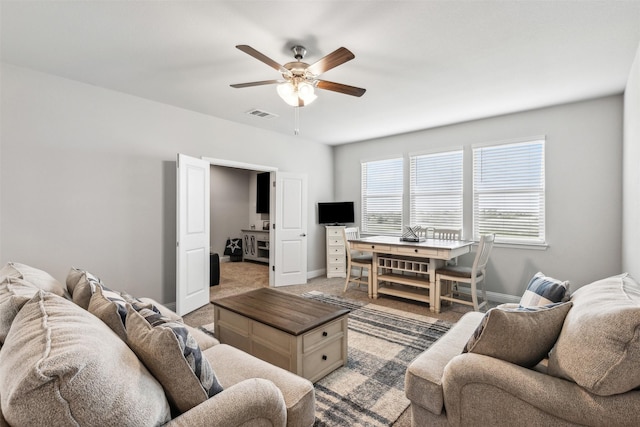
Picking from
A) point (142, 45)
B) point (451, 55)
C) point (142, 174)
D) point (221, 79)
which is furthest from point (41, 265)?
point (451, 55)

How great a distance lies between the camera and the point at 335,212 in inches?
242

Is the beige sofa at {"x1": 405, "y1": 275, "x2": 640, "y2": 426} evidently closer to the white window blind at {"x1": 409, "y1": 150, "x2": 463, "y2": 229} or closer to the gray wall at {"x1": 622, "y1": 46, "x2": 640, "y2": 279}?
the gray wall at {"x1": 622, "y1": 46, "x2": 640, "y2": 279}

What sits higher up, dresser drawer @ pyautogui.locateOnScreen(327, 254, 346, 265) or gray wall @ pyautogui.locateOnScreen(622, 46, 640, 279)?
gray wall @ pyautogui.locateOnScreen(622, 46, 640, 279)

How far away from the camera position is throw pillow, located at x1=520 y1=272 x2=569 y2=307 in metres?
1.73

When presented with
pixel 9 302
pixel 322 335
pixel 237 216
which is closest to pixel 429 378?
pixel 322 335

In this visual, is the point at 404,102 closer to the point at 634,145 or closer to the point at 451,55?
the point at 451,55

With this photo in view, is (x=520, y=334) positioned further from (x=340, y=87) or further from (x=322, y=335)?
(x=340, y=87)

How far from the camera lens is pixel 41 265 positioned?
308 cm

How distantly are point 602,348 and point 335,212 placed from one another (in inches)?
201

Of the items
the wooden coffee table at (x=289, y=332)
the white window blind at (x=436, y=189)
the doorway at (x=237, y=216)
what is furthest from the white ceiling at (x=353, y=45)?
the doorway at (x=237, y=216)

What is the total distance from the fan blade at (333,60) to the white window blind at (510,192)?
3.31 meters

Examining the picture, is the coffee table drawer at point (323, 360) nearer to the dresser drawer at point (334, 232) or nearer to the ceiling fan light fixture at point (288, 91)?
the ceiling fan light fixture at point (288, 91)

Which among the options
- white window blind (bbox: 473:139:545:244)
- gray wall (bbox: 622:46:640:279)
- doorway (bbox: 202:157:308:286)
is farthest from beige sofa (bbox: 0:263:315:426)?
white window blind (bbox: 473:139:545:244)

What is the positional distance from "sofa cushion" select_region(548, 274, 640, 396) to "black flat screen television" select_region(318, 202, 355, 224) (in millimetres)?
4827
